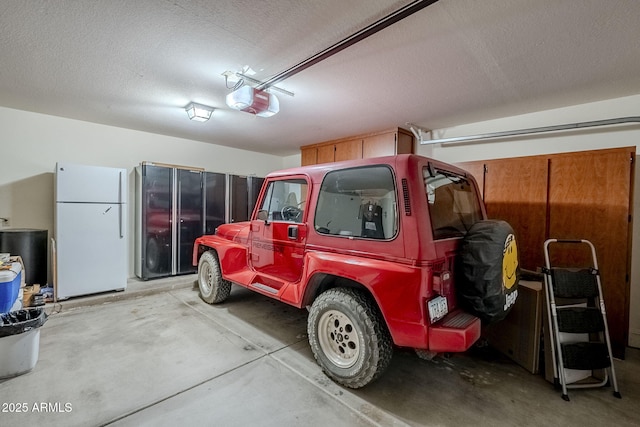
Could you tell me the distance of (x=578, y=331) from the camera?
2.21m

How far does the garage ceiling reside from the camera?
1738 millimetres

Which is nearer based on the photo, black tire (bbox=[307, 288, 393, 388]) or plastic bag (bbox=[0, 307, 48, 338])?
black tire (bbox=[307, 288, 393, 388])

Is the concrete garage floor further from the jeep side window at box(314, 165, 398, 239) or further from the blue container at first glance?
the jeep side window at box(314, 165, 398, 239)

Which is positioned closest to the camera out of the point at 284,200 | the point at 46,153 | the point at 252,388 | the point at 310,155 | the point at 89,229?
the point at 252,388

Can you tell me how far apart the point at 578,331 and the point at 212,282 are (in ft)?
12.5

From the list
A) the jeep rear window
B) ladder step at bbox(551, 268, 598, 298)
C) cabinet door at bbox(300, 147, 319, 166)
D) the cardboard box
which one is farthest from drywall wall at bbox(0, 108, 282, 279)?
ladder step at bbox(551, 268, 598, 298)

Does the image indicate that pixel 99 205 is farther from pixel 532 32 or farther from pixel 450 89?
pixel 532 32

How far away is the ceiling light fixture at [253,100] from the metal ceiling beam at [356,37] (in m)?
0.19

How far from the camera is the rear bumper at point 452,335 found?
163 centimetres

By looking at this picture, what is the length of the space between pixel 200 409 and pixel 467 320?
1856mm

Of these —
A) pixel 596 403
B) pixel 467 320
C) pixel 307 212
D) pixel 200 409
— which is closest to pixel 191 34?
pixel 307 212

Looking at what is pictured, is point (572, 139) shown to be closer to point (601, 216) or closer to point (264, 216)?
point (601, 216)

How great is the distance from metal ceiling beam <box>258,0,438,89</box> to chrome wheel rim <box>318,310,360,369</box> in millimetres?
1991

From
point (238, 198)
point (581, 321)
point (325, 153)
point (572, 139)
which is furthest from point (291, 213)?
point (572, 139)
